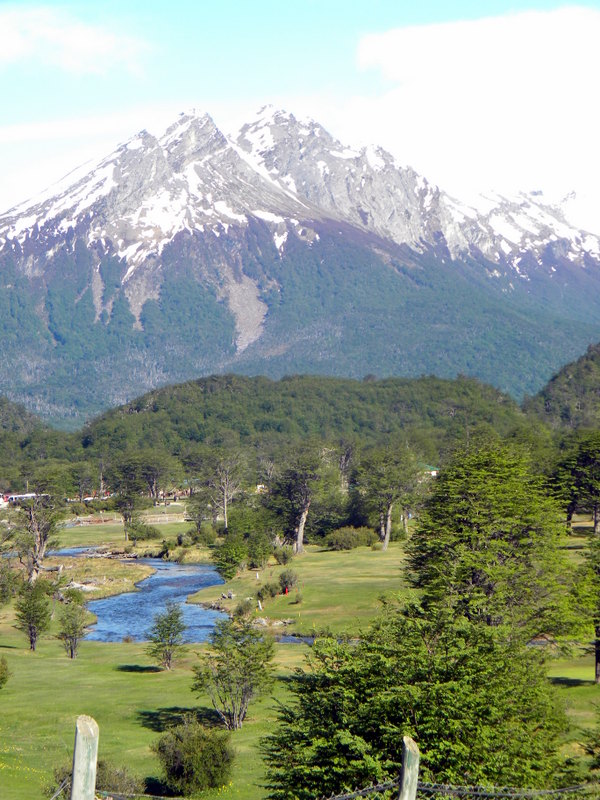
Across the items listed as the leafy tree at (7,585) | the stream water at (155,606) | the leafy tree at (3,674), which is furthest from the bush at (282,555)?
the leafy tree at (3,674)

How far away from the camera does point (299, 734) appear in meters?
29.6

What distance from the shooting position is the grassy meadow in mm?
38706

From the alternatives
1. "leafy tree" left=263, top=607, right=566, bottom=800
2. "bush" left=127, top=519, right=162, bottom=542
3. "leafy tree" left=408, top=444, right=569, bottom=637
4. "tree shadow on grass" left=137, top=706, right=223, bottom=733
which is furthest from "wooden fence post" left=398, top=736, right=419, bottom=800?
"bush" left=127, top=519, right=162, bottom=542

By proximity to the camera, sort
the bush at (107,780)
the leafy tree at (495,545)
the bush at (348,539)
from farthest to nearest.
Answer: the bush at (348,539) < the leafy tree at (495,545) < the bush at (107,780)

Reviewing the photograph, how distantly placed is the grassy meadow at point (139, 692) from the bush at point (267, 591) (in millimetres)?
1143

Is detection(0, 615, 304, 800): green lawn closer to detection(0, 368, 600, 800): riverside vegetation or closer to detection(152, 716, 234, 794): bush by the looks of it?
detection(0, 368, 600, 800): riverside vegetation

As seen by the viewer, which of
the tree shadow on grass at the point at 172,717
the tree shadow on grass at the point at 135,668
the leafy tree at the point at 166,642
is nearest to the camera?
the tree shadow on grass at the point at 172,717

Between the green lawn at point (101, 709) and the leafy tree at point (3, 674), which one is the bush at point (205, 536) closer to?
the green lawn at point (101, 709)

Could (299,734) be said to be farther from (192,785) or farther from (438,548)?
(438,548)

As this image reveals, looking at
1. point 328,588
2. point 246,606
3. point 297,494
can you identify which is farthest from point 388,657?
point 297,494

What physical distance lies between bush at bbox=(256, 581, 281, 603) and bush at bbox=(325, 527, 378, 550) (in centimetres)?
3476

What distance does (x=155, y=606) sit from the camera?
93938 mm

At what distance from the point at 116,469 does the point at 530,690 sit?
167996mm

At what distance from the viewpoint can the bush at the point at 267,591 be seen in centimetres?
9212
